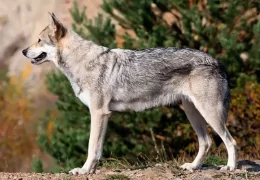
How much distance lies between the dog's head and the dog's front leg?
103cm

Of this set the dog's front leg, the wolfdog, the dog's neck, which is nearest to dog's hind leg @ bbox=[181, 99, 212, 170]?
the wolfdog

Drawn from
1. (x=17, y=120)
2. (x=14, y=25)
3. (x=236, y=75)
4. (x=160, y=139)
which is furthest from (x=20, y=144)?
(x=236, y=75)

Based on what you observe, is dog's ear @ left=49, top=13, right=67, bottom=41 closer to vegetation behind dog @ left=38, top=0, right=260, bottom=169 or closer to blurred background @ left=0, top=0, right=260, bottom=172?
blurred background @ left=0, top=0, right=260, bottom=172

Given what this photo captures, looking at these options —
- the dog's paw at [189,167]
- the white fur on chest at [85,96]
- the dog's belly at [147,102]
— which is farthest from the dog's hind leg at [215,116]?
the white fur on chest at [85,96]

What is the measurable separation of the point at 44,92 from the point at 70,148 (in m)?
8.68

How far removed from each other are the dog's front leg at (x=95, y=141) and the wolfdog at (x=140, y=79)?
0.01m

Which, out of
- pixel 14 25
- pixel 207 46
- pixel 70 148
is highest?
pixel 14 25

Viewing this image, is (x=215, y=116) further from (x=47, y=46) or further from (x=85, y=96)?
(x=47, y=46)

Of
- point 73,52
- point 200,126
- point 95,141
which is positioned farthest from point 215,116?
point 73,52

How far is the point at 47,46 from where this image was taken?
889cm

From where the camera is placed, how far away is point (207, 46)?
56.9ft

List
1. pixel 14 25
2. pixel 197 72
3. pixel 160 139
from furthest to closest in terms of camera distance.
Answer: pixel 14 25, pixel 160 139, pixel 197 72

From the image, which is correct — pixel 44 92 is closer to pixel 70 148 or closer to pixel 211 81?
pixel 70 148

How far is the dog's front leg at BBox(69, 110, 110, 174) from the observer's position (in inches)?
321
